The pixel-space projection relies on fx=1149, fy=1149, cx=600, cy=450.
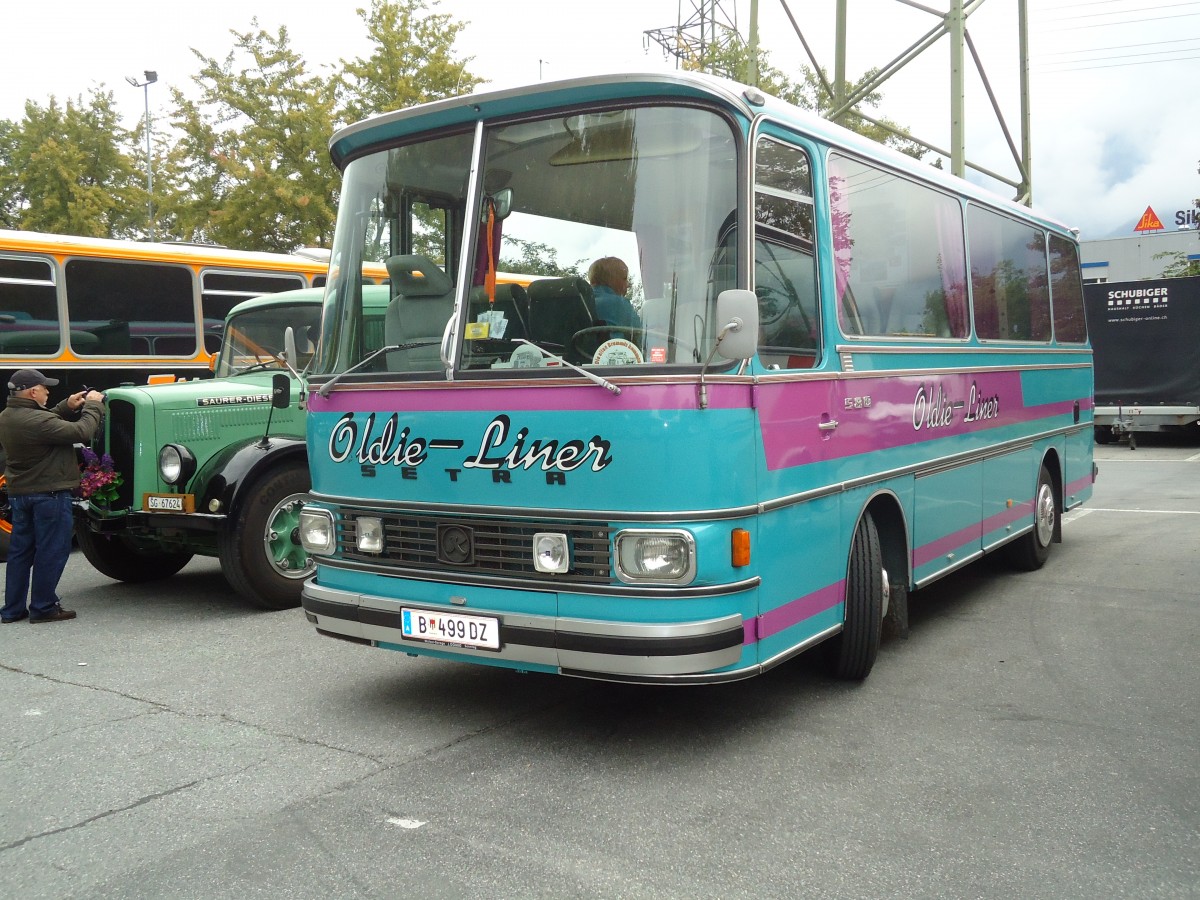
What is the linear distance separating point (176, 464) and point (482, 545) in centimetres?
395

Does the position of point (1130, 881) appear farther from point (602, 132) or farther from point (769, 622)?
point (602, 132)

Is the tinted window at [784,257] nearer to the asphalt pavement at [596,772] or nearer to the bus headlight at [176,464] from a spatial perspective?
the asphalt pavement at [596,772]

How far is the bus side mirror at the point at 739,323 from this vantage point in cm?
439

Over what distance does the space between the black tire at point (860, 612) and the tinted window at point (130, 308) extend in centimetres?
845

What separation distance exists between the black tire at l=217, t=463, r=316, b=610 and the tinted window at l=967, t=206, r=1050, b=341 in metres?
4.87

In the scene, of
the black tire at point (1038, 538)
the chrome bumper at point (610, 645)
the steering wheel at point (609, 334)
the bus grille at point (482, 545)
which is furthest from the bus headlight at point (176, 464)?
the black tire at point (1038, 538)

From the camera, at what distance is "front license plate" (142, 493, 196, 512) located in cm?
792

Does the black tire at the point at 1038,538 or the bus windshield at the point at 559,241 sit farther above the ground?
the bus windshield at the point at 559,241

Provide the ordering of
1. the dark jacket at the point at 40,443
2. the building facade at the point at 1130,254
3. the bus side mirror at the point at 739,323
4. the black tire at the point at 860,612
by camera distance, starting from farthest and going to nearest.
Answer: the building facade at the point at 1130,254 < the dark jacket at the point at 40,443 < the black tire at the point at 860,612 < the bus side mirror at the point at 739,323

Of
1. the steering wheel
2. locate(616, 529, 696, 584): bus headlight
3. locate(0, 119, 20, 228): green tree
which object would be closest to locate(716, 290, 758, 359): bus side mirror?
the steering wheel

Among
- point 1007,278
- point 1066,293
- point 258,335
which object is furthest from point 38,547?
point 1066,293

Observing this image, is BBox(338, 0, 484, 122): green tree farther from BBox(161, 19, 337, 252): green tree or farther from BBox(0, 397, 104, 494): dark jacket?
BBox(0, 397, 104, 494): dark jacket

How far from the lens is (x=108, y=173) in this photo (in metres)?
30.1

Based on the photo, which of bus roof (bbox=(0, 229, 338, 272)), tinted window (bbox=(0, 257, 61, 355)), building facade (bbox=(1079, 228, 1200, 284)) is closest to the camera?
tinted window (bbox=(0, 257, 61, 355))
